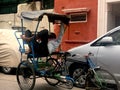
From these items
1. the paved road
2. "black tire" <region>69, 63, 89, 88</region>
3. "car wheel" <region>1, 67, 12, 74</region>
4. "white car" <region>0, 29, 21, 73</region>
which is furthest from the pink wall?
"black tire" <region>69, 63, 89, 88</region>

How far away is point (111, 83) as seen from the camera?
8.70 m

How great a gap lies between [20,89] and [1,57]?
3226 mm

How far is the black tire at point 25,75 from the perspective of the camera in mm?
9540

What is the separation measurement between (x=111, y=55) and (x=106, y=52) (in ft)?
0.64

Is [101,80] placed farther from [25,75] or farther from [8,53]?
[8,53]

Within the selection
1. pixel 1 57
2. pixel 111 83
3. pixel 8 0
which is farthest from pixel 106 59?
pixel 8 0

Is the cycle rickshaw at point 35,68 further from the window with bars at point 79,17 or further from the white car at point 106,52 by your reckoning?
the window with bars at point 79,17

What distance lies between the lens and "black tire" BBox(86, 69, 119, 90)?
8609 millimetres

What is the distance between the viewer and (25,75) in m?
9.77

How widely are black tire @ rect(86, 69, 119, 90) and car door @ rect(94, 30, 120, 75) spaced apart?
591 millimetres

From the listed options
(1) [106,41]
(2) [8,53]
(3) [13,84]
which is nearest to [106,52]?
(1) [106,41]

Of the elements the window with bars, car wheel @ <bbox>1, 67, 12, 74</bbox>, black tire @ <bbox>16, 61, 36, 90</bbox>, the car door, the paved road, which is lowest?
the paved road

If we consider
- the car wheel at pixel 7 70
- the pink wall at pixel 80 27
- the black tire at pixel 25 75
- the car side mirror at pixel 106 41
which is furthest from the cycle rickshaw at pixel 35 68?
the pink wall at pixel 80 27

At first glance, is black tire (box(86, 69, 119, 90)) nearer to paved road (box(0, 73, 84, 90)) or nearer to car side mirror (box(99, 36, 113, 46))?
car side mirror (box(99, 36, 113, 46))
